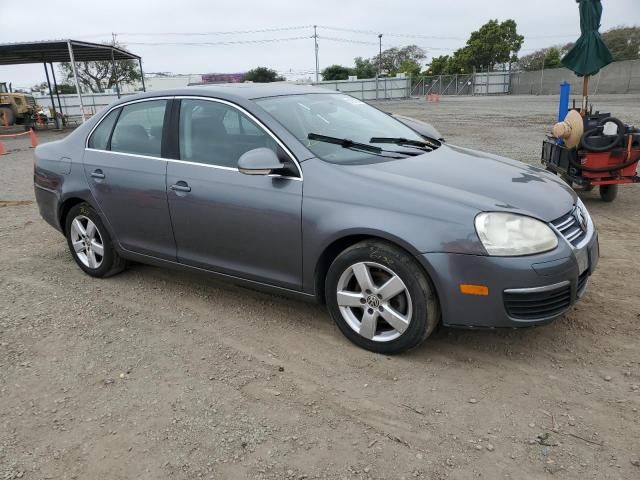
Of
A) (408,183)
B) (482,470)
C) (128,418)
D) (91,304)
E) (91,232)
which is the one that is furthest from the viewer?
(91,232)

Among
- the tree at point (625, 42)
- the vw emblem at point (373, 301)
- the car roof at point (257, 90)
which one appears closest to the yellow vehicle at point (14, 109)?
the car roof at point (257, 90)

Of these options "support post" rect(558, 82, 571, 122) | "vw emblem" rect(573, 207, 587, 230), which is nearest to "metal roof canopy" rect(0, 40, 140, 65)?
"support post" rect(558, 82, 571, 122)

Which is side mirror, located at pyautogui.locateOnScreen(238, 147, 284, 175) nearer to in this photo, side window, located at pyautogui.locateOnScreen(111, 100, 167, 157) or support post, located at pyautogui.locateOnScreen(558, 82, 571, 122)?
side window, located at pyautogui.locateOnScreen(111, 100, 167, 157)

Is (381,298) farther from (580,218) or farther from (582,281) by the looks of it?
(580,218)

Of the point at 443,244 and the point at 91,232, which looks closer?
the point at 443,244

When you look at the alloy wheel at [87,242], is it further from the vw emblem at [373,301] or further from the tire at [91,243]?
the vw emblem at [373,301]

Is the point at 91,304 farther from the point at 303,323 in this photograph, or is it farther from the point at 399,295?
the point at 399,295

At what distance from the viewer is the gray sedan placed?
2887 mm

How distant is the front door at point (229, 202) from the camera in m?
3.39

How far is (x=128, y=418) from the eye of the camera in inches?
111

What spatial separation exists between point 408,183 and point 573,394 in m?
1.47

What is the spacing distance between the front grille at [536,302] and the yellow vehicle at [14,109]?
1108 inches

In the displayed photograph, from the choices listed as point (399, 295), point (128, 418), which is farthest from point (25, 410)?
point (399, 295)

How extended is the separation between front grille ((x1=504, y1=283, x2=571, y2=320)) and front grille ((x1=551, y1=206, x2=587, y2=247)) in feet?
0.99
